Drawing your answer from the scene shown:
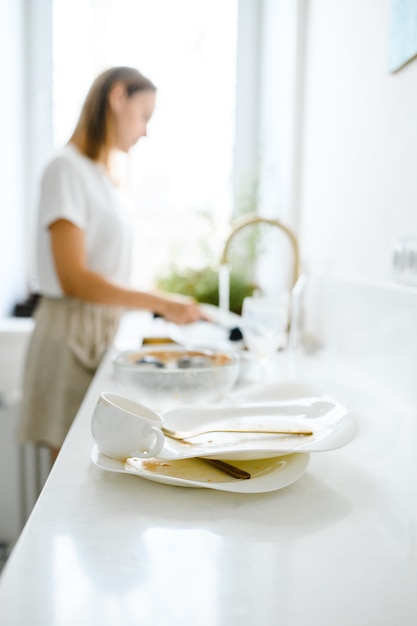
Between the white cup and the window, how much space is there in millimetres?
2002

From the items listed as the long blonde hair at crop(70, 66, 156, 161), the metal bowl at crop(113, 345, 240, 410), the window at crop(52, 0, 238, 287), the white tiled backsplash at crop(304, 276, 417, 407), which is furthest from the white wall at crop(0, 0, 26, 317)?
the metal bowl at crop(113, 345, 240, 410)

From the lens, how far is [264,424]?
68 centimetres

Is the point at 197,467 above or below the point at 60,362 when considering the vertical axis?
above

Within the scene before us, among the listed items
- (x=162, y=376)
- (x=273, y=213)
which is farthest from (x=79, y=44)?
(x=162, y=376)

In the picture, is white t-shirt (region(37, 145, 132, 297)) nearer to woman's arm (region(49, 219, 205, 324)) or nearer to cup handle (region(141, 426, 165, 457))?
woman's arm (region(49, 219, 205, 324))

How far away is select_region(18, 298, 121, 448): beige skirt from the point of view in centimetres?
150

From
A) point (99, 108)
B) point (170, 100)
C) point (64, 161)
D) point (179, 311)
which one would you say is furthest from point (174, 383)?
point (170, 100)

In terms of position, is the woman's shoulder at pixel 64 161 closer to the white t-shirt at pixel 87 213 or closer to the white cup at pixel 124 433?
the white t-shirt at pixel 87 213

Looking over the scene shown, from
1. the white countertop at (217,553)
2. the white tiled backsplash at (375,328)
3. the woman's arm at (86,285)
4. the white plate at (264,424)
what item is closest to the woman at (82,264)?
the woman's arm at (86,285)

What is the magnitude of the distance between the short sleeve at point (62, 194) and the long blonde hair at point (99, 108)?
12cm

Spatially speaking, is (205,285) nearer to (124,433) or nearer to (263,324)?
(263,324)

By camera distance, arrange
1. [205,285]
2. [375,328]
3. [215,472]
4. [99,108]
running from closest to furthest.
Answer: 1. [215,472]
2. [375,328]
3. [99,108]
4. [205,285]

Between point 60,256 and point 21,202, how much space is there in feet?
4.37

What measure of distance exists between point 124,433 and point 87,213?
3.46ft
